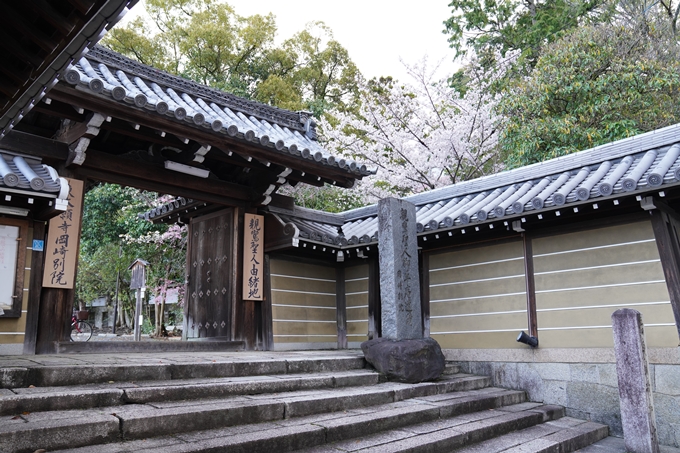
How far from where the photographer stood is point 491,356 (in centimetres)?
781

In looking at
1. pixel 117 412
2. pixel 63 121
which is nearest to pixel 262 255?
pixel 63 121

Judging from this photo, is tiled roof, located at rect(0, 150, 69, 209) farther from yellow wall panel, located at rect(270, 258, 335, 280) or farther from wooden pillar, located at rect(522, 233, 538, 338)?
wooden pillar, located at rect(522, 233, 538, 338)

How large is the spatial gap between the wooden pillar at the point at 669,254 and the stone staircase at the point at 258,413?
1976 mm

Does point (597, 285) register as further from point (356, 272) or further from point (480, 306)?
point (356, 272)

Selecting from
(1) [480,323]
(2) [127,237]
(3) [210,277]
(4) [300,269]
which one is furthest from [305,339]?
(2) [127,237]

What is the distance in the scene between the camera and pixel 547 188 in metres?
7.59

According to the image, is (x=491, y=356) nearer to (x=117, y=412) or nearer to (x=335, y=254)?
(x=335, y=254)

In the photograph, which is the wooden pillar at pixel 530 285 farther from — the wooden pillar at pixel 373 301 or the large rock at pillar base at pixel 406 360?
the wooden pillar at pixel 373 301

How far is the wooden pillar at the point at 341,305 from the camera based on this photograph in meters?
9.88

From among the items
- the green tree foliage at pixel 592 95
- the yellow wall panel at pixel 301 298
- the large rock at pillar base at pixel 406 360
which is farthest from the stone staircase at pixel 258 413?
the green tree foliage at pixel 592 95

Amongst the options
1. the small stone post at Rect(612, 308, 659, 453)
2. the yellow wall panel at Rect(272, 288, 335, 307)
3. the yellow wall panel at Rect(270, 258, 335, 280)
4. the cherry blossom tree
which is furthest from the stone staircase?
the cherry blossom tree

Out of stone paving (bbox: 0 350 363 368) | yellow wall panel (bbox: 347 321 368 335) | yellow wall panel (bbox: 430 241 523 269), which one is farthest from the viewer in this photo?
yellow wall panel (bbox: 347 321 368 335)

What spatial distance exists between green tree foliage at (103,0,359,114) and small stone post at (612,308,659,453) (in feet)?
56.3

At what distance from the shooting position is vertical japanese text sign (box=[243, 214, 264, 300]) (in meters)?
8.55
